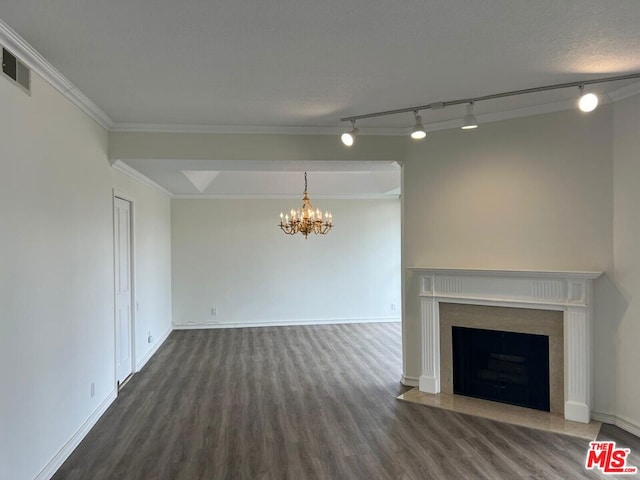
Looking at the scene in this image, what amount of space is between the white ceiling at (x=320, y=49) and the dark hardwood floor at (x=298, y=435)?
9.22ft

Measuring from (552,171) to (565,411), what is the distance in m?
2.16

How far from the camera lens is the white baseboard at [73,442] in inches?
103

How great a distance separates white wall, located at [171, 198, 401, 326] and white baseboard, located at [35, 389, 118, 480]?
3.56 metres

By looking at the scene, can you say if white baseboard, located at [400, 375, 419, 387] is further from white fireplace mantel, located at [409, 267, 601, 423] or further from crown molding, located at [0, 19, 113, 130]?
crown molding, located at [0, 19, 113, 130]

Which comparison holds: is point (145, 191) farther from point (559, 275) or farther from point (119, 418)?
point (559, 275)

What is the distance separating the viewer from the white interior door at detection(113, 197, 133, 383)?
14.2 feet

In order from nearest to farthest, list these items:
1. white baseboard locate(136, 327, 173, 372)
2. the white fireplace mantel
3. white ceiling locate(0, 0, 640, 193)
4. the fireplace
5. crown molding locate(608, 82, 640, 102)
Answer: white ceiling locate(0, 0, 640, 193) → crown molding locate(608, 82, 640, 102) → the white fireplace mantel → the fireplace → white baseboard locate(136, 327, 173, 372)

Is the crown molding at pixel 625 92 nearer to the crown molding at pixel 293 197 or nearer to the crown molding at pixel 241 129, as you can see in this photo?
the crown molding at pixel 241 129

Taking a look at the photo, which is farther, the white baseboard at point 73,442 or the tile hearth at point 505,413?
the tile hearth at point 505,413

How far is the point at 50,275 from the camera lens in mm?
2693

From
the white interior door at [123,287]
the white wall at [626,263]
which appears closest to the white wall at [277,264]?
the white interior door at [123,287]

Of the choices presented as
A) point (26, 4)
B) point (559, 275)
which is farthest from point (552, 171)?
point (26, 4)

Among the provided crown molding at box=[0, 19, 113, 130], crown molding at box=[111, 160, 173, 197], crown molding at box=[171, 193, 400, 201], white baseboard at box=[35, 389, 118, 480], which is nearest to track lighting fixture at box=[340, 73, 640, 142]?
crown molding at box=[0, 19, 113, 130]

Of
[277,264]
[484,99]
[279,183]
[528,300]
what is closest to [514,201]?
[528,300]
